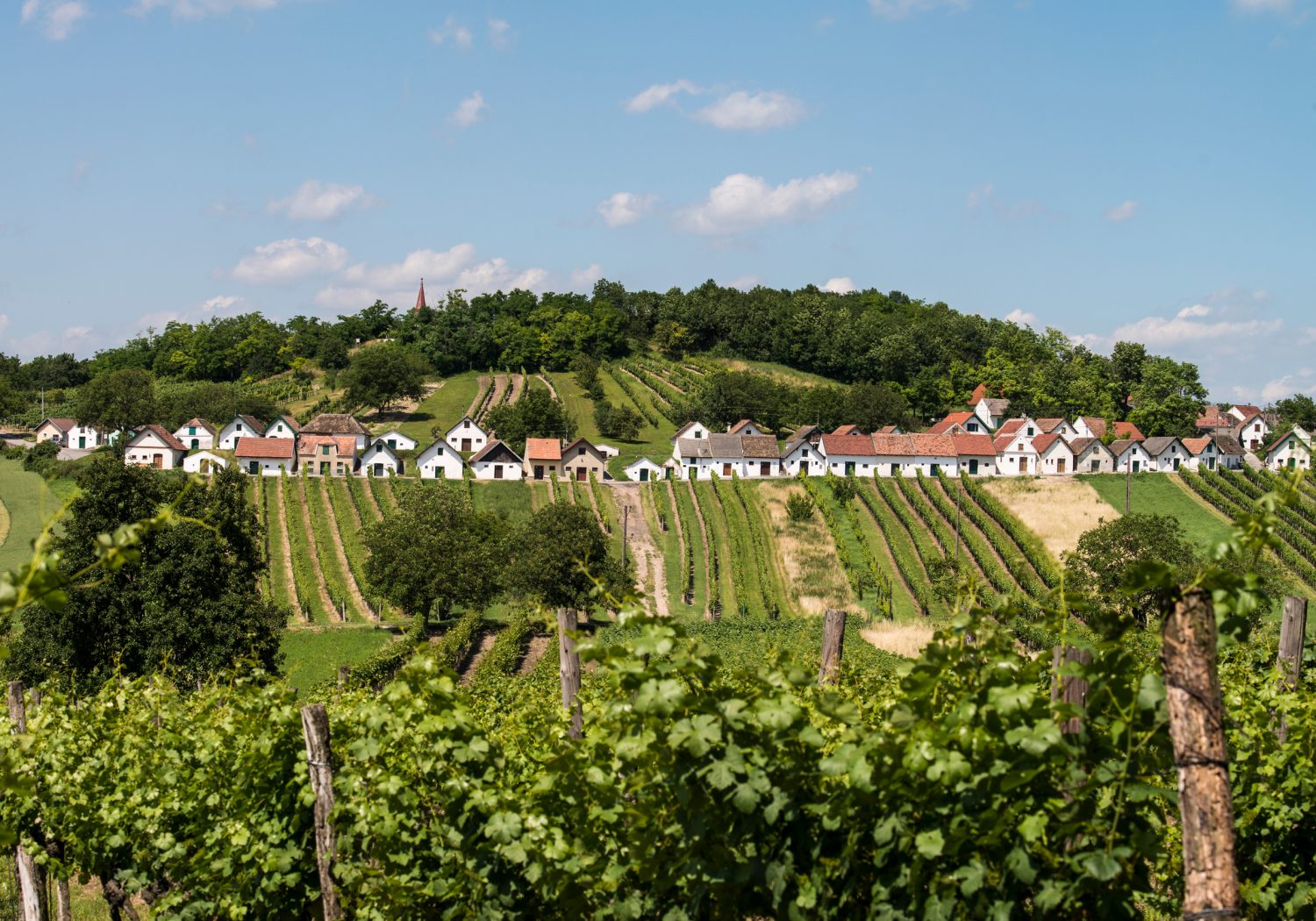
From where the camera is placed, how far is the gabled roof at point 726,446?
80562 mm

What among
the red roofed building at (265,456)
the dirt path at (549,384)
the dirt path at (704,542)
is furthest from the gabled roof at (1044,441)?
the red roofed building at (265,456)

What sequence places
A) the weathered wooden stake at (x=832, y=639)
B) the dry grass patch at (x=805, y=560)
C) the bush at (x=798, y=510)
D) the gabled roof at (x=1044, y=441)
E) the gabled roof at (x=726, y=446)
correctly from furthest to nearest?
the gabled roof at (x=1044, y=441)
the gabled roof at (x=726, y=446)
the bush at (x=798, y=510)
the dry grass patch at (x=805, y=560)
the weathered wooden stake at (x=832, y=639)

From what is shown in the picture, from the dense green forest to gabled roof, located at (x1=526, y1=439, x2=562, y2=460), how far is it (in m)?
23.9

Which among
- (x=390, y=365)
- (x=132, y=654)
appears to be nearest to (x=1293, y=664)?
(x=132, y=654)

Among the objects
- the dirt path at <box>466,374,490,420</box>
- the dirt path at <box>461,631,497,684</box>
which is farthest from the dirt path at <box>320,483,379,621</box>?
the dirt path at <box>466,374,490,420</box>

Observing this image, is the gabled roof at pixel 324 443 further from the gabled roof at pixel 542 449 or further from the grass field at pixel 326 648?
the grass field at pixel 326 648

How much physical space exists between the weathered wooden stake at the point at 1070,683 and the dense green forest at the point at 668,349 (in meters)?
91.7

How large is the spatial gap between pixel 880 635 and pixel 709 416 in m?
54.4

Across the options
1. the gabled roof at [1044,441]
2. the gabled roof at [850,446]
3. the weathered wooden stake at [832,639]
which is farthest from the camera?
the gabled roof at [1044,441]

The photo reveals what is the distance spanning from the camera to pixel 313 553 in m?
57.3

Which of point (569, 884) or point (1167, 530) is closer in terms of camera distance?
point (569, 884)

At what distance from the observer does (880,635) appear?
43.5 metres

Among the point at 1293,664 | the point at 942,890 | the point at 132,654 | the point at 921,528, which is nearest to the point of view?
the point at 942,890

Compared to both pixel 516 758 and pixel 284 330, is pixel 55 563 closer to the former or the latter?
pixel 516 758
